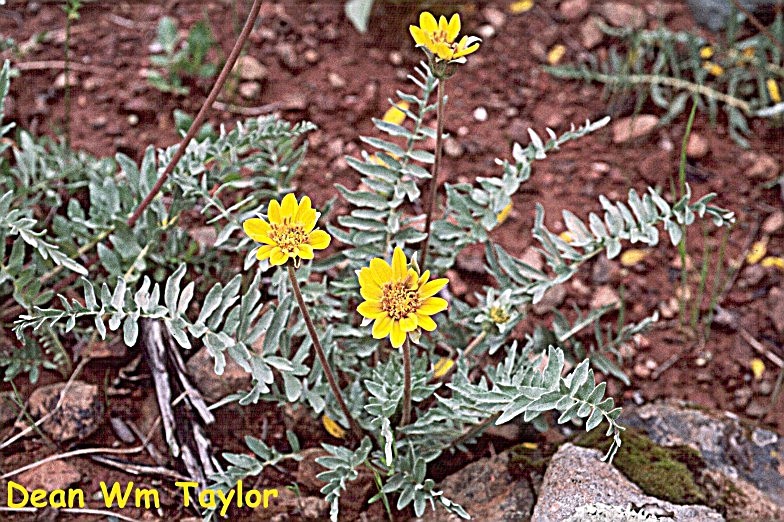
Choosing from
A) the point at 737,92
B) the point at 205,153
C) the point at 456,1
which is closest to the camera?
the point at 205,153

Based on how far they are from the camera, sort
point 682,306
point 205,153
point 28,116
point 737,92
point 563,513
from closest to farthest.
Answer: point 563,513, point 205,153, point 682,306, point 28,116, point 737,92

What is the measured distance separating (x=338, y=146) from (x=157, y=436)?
3.53 feet

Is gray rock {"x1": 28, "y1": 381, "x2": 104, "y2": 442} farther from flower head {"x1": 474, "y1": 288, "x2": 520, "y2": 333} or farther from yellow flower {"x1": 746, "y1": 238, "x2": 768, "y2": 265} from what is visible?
yellow flower {"x1": 746, "y1": 238, "x2": 768, "y2": 265}

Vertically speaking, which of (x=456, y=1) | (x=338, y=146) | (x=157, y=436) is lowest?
(x=157, y=436)

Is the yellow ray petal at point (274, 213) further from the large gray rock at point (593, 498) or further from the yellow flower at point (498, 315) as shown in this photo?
the large gray rock at point (593, 498)

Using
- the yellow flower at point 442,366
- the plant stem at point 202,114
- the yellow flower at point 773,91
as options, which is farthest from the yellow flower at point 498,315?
the yellow flower at point 773,91

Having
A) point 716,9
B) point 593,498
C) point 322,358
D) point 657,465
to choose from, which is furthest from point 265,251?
point 716,9

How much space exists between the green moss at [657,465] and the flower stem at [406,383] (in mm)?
394

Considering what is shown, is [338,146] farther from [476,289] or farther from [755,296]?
[755,296]

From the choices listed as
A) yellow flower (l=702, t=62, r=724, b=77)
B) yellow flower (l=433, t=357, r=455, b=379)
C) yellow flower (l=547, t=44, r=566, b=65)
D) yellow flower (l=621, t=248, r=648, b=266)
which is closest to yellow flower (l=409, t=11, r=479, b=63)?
yellow flower (l=433, t=357, r=455, b=379)

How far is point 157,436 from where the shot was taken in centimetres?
206

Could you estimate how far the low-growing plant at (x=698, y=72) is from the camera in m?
2.81

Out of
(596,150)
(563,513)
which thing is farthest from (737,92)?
(563,513)

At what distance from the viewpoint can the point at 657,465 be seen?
190cm
